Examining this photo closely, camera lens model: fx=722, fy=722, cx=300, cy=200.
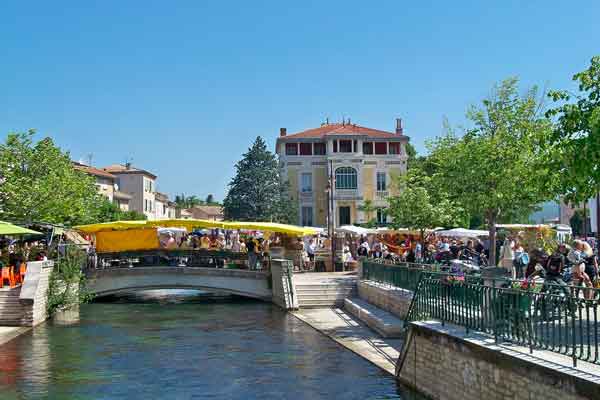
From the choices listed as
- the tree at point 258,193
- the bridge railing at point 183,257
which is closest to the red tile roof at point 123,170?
the tree at point 258,193

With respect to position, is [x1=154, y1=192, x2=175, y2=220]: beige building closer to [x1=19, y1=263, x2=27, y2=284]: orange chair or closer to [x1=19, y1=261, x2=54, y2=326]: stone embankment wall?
[x1=19, y1=263, x2=27, y2=284]: orange chair

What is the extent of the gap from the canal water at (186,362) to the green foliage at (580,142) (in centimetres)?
538

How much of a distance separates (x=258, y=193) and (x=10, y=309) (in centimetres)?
4001

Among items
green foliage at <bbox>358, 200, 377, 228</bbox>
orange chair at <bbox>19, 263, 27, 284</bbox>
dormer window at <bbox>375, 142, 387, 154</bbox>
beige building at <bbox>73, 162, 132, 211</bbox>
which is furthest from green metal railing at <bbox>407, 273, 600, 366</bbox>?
beige building at <bbox>73, 162, 132, 211</bbox>

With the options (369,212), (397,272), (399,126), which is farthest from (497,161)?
(399,126)

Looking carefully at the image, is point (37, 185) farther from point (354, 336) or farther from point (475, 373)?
→ point (475, 373)

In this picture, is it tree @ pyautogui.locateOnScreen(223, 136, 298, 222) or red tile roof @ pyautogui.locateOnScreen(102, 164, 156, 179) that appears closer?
tree @ pyautogui.locateOnScreen(223, 136, 298, 222)

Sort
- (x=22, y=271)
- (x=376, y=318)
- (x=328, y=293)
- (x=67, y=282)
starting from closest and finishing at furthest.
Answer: (x=376, y=318) < (x=22, y=271) < (x=67, y=282) < (x=328, y=293)

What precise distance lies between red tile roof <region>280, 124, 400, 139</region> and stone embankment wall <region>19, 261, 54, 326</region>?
1627 inches

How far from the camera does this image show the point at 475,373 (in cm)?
1044

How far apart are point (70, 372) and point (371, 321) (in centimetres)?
890

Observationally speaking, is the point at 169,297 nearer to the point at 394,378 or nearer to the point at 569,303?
the point at 394,378

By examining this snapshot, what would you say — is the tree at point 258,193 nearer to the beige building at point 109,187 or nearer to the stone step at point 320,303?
the beige building at point 109,187

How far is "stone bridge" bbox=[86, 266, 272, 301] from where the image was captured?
31531 mm
